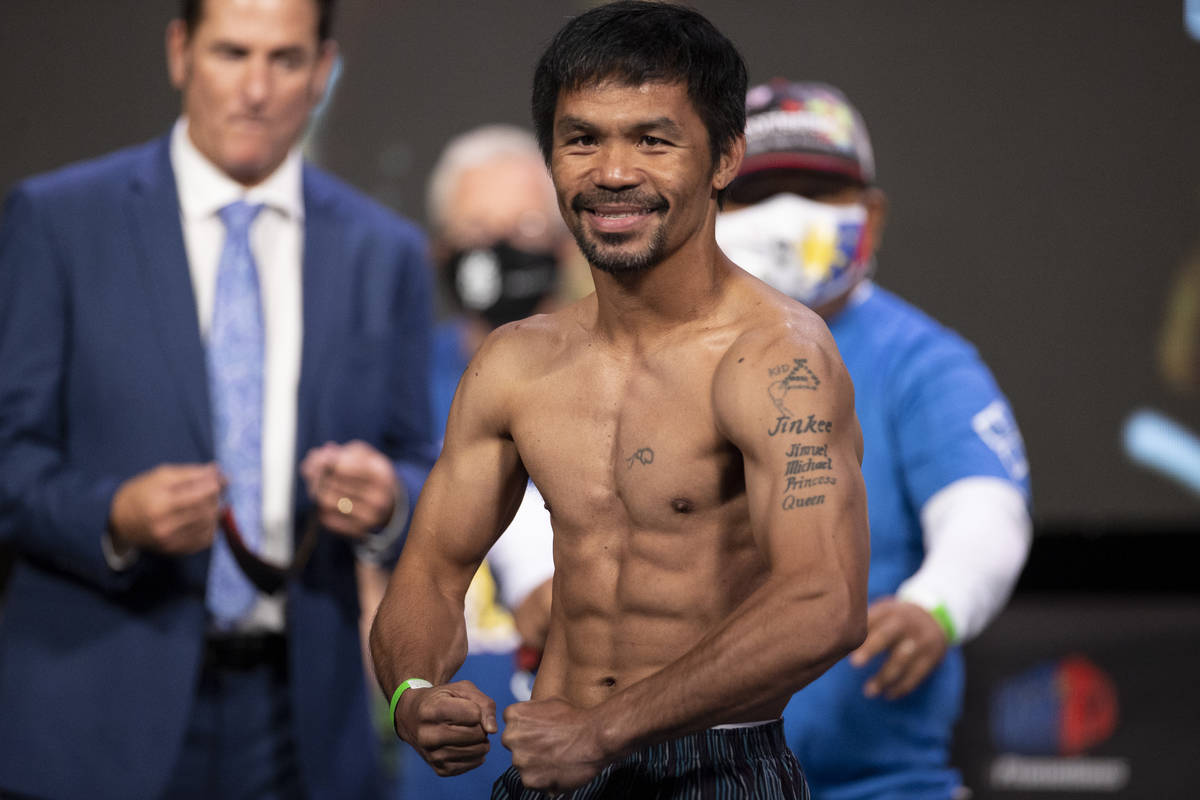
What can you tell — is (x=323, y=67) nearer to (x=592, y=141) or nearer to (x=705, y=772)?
(x=592, y=141)

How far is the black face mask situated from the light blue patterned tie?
1.20m

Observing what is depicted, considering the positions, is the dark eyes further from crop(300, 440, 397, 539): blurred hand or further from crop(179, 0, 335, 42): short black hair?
crop(179, 0, 335, 42): short black hair

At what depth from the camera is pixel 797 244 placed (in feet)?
9.45

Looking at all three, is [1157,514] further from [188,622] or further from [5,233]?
[5,233]

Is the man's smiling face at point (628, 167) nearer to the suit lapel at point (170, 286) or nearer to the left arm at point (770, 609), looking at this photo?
the left arm at point (770, 609)

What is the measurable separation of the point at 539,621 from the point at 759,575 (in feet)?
2.34

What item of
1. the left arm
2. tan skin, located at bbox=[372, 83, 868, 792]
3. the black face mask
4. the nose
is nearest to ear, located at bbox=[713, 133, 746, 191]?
tan skin, located at bbox=[372, 83, 868, 792]

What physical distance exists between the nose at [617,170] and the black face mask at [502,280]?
7.38 ft

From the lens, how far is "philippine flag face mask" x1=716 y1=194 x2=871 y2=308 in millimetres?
2881

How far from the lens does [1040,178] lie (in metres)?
4.36

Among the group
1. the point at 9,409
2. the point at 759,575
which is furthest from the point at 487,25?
the point at 759,575

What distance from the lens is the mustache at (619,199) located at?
1650mm

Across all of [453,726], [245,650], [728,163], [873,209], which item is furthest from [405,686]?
[873,209]

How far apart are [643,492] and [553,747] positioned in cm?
33
